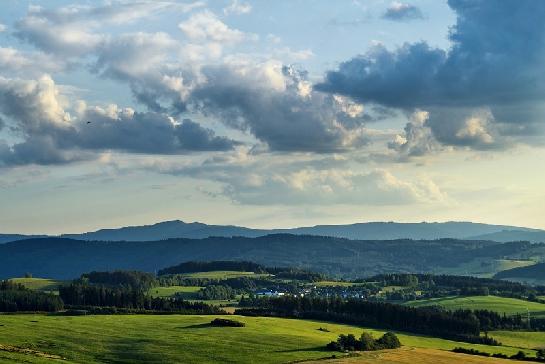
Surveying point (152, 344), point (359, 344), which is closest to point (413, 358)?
point (359, 344)

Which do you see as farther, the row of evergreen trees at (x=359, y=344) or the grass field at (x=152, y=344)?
the row of evergreen trees at (x=359, y=344)

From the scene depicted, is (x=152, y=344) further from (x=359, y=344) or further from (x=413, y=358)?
(x=413, y=358)

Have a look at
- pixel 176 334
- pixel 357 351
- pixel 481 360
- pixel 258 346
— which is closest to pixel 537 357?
pixel 481 360

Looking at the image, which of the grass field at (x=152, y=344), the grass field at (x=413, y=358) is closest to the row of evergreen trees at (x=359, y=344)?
the grass field at (x=152, y=344)

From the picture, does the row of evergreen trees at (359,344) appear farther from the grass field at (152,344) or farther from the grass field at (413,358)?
the grass field at (413,358)

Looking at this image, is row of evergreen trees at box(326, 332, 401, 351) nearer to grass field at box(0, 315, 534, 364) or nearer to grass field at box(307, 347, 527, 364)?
grass field at box(0, 315, 534, 364)

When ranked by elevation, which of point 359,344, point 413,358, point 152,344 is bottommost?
point 413,358

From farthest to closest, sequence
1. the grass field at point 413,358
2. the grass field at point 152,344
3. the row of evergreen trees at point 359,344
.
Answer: the row of evergreen trees at point 359,344 → the grass field at point 413,358 → the grass field at point 152,344

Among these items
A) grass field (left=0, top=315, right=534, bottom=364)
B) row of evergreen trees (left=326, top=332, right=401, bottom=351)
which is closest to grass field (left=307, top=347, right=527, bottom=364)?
row of evergreen trees (left=326, top=332, right=401, bottom=351)

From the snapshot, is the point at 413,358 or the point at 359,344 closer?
the point at 413,358

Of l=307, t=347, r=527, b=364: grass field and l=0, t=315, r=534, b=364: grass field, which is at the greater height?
l=0, t=315, r=534, b=364: grass field

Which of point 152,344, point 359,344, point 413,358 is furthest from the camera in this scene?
point 359,344

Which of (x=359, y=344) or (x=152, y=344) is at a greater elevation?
(x=152, y=344)

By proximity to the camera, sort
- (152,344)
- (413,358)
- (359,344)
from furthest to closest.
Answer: (359,344), (413,358), (152,344)
